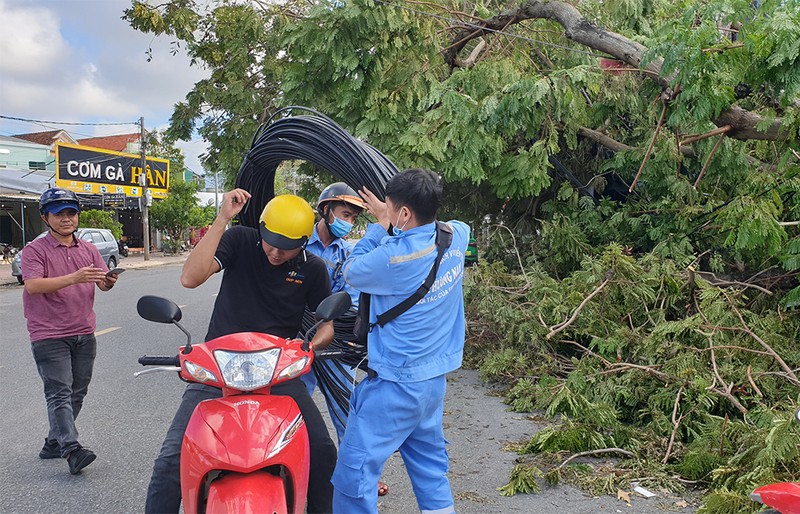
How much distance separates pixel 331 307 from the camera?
287 centimetres

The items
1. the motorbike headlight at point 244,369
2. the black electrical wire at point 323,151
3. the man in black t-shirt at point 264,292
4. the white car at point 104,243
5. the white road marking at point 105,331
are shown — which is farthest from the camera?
the white car at point 104,243

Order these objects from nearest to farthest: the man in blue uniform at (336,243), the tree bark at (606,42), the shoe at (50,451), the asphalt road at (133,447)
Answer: the asphalt road at (133,447) → the man in blue uniform at (336,243) → the shoe at (50,451) → the tree bark at (606,42)

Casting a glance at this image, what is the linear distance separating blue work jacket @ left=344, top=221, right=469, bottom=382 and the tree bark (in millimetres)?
3254

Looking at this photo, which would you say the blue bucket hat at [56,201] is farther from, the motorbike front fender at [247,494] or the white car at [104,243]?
the white car at [104,243]

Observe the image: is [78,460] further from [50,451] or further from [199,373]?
[199,373]

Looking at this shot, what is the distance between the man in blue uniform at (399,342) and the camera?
2.89 metres

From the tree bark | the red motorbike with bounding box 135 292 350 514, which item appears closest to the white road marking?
the tree bark

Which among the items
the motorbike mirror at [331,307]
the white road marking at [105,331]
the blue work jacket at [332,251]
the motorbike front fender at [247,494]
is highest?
the blue work jacket at [332,251]

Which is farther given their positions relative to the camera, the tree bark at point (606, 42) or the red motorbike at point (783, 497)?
the tree bark at point (606, 42)

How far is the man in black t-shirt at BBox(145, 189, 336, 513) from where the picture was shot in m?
2.87

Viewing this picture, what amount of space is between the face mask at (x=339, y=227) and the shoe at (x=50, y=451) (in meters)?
2.55

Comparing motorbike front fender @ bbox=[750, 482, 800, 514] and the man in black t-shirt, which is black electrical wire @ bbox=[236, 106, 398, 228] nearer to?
the man in black t-shirt

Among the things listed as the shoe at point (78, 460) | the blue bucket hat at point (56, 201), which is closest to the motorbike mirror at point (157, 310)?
the blue bucket hat at point (56, 201)

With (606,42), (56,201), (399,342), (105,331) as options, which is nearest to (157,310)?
(399,342)
